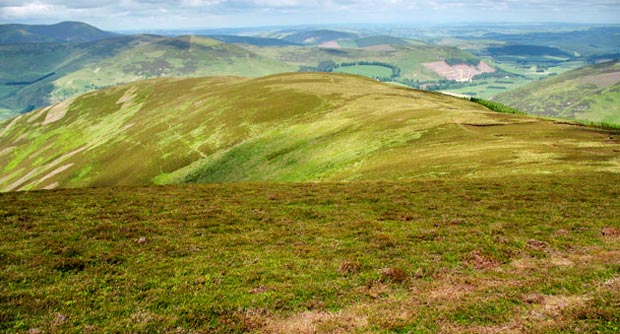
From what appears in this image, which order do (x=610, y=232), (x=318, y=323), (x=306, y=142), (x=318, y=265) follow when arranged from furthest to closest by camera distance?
(x=306, y=142), (x=610, y=232), (x=318, y=265), (x=318, y=323)

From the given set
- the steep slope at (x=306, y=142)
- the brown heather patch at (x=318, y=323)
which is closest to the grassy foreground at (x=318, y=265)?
the brown heather patch at (x=318, y=323)

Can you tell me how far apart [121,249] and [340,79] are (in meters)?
167

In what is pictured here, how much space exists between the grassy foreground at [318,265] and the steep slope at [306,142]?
64.0 feet

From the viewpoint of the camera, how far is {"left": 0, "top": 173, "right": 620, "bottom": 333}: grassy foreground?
51.2 feet

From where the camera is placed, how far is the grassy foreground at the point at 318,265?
1562cm

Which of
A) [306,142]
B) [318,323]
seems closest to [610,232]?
[318,323]

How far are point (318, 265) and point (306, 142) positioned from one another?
70.8 meters

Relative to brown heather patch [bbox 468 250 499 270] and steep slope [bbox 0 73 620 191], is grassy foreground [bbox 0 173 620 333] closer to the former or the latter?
brown heather patch [bbox 468 250 499 270]

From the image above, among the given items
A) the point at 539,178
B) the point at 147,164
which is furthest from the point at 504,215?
the point at 147,164

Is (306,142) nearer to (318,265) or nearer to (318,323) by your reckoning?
(318,265)

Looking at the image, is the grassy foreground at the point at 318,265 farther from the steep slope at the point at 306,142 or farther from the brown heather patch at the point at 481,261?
the steep slope at the point at 306,142

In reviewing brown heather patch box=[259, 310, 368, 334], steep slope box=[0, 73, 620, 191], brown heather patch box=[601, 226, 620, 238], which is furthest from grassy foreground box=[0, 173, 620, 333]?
steep slope box=[0, 73, 620, 191]

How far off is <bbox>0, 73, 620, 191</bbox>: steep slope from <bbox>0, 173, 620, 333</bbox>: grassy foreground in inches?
768

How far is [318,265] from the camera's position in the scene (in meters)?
21.0
